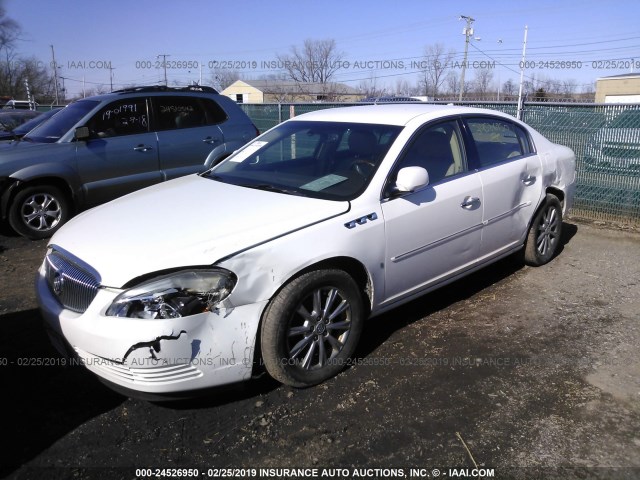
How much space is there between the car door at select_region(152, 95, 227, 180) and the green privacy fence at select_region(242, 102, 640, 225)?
3.99 meters

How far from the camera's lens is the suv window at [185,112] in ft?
24.7

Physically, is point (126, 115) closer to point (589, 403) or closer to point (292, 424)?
point (292, 424)

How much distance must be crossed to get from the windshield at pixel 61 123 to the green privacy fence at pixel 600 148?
5.59 m

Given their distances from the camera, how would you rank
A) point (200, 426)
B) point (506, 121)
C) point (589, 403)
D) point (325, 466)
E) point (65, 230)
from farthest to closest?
point (506, 121), point (65, 230), point (589, 403), point (200, 426), point (325, 466)

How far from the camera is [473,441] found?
2.81m

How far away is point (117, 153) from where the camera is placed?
704 centimetres

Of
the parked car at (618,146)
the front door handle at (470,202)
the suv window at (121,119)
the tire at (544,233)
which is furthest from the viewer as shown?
the suv window at (121,119)

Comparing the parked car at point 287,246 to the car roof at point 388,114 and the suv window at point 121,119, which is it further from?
the suv window at point 121,119

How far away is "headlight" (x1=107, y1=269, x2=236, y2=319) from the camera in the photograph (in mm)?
2719

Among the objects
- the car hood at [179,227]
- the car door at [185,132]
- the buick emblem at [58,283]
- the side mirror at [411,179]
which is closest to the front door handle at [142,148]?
the car door at [185,132]

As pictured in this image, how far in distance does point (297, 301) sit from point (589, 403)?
6.05ft

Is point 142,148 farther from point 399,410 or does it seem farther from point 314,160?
point 399,410

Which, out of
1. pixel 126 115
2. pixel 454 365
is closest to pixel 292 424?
pixel 454 365

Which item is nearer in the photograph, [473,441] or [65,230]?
[473,441]
